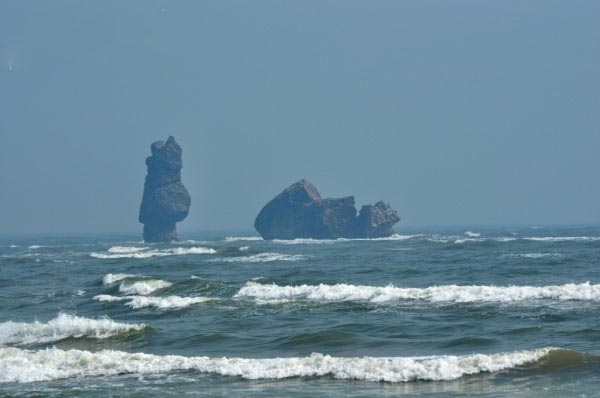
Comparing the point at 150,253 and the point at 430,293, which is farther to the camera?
the point at 150,253

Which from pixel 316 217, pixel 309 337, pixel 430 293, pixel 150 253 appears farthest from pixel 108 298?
pixel 316 217

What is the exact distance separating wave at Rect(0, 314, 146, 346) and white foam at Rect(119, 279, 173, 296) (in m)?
11.6

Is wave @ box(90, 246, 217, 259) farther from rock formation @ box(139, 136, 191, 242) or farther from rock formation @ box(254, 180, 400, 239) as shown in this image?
rock formation @ box(254, 180, 400, 239)

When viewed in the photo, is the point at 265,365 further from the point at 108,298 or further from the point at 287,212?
the point at 287,212

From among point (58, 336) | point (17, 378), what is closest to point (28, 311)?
point (58, 336)

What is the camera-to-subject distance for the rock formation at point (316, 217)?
123m

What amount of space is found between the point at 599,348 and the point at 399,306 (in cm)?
1014

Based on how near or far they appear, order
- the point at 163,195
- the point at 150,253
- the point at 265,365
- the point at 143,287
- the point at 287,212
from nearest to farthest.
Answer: the point at 265,365 → the point at 143,287 → the point at 150,253 → the point at 163,195 → the point at 287,212

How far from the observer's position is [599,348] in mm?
18250

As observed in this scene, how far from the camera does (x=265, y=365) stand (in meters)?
17.3

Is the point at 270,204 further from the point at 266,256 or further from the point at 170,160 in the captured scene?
the point at 266,256

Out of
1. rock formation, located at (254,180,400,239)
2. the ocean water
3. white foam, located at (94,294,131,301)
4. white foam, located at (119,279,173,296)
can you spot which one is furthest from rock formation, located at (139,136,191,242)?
white foam, located at (94,294,131,301)

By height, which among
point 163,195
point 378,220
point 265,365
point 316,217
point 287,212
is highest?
point 163,195

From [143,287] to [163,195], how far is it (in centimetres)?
8996
